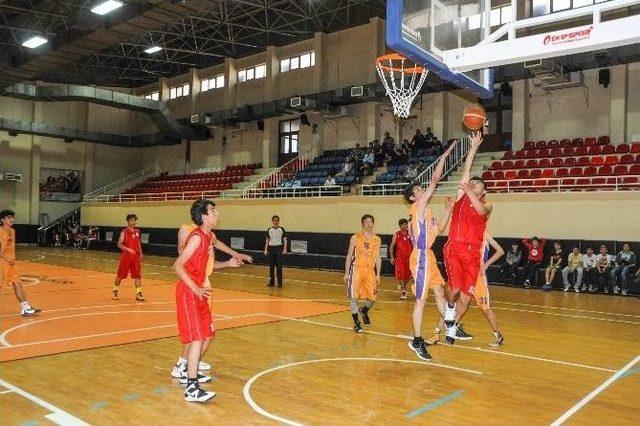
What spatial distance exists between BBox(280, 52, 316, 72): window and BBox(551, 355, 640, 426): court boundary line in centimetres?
2195

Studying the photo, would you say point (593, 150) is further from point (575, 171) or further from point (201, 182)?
point (201, 182)

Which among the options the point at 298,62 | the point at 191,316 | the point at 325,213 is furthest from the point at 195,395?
the point at 298,62

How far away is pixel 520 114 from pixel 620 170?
552cm

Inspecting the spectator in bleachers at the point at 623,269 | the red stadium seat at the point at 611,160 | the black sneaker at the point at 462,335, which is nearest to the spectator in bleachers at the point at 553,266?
the spectator in bleachers at the point at 623,269

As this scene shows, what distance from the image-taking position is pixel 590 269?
13.8 m

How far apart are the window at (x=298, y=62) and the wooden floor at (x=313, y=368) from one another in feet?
58.9

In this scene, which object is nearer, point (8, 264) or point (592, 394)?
point (592, 394)

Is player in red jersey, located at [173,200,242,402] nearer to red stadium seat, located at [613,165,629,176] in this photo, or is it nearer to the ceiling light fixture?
the ceiling light fixture

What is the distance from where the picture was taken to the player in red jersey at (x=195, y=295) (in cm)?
450

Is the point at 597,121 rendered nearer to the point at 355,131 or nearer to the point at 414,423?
the point at 355,131

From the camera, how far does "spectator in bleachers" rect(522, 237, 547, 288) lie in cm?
1459

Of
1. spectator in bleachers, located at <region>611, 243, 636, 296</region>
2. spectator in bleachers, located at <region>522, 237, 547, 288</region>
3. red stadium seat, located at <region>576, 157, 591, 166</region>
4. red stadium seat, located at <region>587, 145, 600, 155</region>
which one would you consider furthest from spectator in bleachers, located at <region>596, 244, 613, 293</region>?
red stadium seat, located at <region>587, 145, 600, 155</region>

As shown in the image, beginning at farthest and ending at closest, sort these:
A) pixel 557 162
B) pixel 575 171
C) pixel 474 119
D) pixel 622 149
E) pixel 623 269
A: pixel 557 162
pixel 622 149
pixel 575 171
pixel 623 269
pixel 474 119

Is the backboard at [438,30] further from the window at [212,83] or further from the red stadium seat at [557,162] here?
the window at [212,83]
